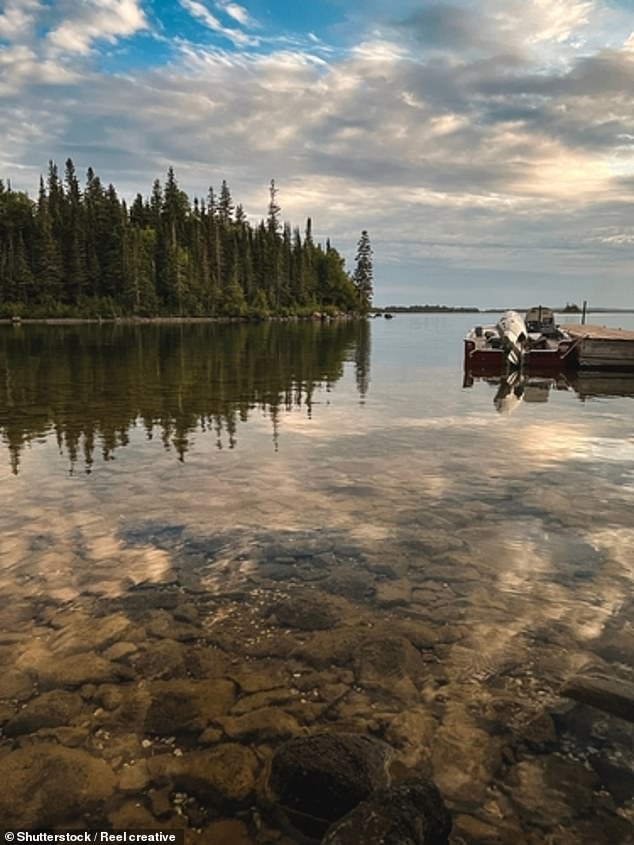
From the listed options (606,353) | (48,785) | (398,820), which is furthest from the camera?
(606,353)

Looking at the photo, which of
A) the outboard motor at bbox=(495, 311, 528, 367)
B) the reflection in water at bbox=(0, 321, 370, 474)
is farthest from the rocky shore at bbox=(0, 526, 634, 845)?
the outboard motor at bbox=(495, 311, 528, 367)

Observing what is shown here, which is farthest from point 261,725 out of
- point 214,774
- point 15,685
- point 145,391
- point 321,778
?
point 145,391

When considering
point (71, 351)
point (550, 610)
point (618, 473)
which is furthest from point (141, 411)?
point (71, 351)

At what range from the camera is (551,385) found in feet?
92.3

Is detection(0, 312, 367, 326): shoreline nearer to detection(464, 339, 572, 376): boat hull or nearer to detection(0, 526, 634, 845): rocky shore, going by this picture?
detection(464, 339, 572, 376): boat hull

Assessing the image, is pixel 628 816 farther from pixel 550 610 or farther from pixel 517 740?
pixel 550 610

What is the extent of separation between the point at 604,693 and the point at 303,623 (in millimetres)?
2832

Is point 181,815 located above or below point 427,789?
below

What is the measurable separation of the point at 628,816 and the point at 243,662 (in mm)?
3188

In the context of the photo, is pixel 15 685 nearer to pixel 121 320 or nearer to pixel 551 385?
pixel 551 385

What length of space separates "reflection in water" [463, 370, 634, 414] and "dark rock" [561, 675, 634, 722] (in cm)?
1564

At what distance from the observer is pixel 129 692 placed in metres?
5.18

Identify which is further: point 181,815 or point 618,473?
point 618,473

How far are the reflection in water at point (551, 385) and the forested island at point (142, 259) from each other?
276 feet
